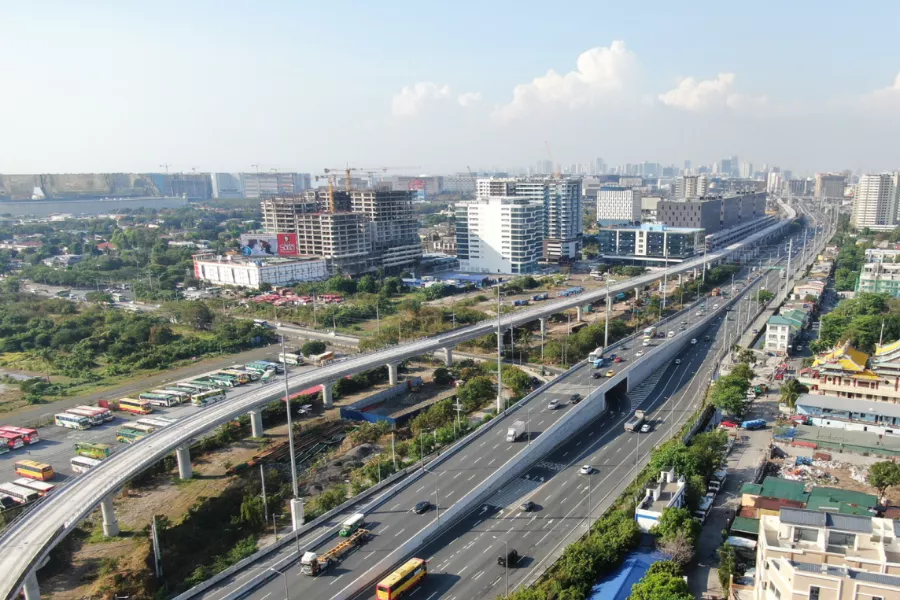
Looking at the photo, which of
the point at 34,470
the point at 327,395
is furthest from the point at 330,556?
the point at 327,395

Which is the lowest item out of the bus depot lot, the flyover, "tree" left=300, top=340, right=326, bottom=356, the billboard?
the bus depot lot

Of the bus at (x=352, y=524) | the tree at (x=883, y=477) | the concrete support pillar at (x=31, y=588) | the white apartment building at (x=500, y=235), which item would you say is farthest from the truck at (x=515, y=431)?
the white apartment building at (x=500, y=235)

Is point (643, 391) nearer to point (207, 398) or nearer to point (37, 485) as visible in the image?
point (207, 398)

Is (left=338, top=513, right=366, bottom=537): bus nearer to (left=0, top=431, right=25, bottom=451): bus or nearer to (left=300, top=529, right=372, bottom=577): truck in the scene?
(left=300, top=529, right=372, bottom=577): truck

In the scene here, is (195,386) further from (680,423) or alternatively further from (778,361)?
(778,361)

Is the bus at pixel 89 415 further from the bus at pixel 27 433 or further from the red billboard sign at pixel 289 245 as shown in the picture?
the red billboard sign at pixel 289 245

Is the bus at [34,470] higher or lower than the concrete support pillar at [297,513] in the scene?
lower

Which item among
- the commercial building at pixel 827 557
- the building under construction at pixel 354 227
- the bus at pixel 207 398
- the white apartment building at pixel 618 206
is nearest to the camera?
the commercial building at pixel 827 557

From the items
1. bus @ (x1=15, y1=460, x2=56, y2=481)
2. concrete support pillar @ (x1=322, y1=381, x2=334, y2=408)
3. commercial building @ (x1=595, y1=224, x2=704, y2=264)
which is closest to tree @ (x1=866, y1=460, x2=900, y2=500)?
concrete support pillar @ (x1=322, y1=381, x2=334, y2=408)
